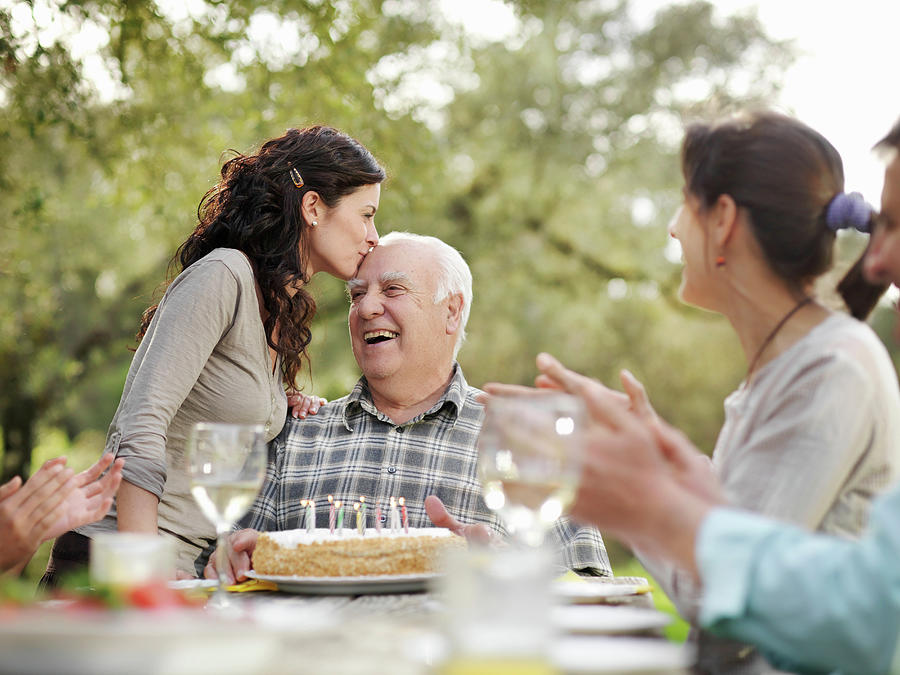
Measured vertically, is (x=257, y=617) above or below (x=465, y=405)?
below

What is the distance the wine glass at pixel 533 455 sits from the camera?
4.83 feet

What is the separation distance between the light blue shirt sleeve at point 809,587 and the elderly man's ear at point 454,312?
2.72m

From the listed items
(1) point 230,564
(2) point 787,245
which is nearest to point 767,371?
(2) point 787,245

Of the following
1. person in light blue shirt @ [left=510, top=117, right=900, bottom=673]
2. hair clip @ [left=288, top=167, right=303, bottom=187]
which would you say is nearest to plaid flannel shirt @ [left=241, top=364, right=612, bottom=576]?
hair clip @ [left=288, top=167, right=303, bottom=187]

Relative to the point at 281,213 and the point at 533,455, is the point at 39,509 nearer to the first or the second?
the point at 533,455

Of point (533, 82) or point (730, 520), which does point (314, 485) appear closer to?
point (730, 520)

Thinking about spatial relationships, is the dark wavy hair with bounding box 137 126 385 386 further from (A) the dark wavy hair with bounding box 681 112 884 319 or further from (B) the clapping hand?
(A) the dark wavy hair with bounding box 681 112 884 319

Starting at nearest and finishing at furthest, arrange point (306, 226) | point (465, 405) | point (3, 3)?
point (306, 226), point (465, 405), point (3, 3)

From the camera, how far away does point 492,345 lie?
42.3ft

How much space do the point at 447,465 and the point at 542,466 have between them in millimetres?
2262

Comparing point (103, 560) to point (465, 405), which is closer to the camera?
point (103, 560)

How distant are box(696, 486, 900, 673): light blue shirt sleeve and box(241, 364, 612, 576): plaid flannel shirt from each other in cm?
214

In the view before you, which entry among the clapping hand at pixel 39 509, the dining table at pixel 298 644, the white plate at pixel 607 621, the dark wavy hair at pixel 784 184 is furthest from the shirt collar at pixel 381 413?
the white plate at pixel 607 621

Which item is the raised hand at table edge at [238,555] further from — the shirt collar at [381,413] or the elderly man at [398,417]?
the shirt collar at [381,413]
